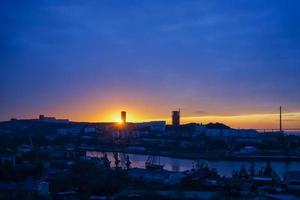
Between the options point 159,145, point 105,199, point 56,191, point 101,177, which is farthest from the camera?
point 159,145

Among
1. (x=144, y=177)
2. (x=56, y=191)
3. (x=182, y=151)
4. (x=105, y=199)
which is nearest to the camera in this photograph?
(x=105, y=199)

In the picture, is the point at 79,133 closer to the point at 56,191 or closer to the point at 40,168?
the point at 40,168

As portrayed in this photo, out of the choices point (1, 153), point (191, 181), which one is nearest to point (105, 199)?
point (191, 181)

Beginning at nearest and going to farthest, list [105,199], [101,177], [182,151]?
1. [105,199]
2. [101,177]
3. [182,151]

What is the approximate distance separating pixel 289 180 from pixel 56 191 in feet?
11.0

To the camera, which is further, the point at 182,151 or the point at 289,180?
the point at 182,151

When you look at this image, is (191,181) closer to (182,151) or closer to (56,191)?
(56,191)

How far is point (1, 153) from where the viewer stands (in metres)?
8.21

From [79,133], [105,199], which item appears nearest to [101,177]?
[105,199]

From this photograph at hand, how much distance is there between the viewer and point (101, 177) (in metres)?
5.23

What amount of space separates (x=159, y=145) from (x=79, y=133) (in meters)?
7.89

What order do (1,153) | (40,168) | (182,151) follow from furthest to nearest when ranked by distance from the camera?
(182,151) → (1,153) → (40,168)

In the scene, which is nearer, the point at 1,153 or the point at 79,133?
the point at 1,153

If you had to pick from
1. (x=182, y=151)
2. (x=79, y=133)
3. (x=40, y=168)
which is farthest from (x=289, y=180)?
(x=79, y=133)
